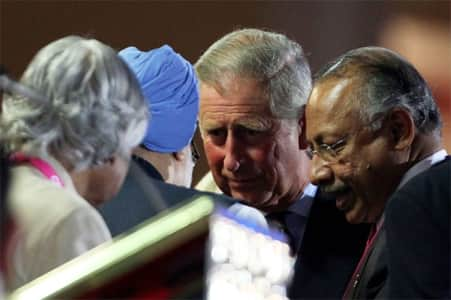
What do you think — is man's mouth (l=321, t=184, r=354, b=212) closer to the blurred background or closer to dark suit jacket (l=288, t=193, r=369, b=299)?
dark suit jacket (l=288, t=193, r=369, b=299)

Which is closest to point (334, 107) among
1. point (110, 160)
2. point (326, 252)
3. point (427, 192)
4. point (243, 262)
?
point (326, 252)

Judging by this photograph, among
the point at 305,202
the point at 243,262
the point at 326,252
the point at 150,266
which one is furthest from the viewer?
the point at 305,202

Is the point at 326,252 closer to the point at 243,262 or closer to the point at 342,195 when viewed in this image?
the point at 342,195

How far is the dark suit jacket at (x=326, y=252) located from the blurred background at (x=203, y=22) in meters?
0.93

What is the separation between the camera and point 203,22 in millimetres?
4195

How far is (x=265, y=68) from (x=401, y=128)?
0.49 metres

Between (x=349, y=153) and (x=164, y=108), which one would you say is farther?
(x=349, y=153)

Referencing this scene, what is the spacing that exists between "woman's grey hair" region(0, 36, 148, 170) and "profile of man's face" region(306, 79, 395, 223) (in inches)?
34.2

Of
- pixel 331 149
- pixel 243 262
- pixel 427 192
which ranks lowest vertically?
pixel 331 149

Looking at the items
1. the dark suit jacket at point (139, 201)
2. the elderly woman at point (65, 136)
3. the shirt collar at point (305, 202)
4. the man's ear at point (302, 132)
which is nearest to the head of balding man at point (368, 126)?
the shirt collar at point (305, 202)

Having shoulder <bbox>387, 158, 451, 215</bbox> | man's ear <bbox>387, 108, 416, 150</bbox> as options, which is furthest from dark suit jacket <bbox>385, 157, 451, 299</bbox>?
man's ear <bbox>387, 108, 416, 150</bbox>

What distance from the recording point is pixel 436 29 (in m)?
3.85

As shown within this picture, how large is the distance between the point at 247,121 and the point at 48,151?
1.19 meters

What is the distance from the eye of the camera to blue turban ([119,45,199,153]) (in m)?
2.79
